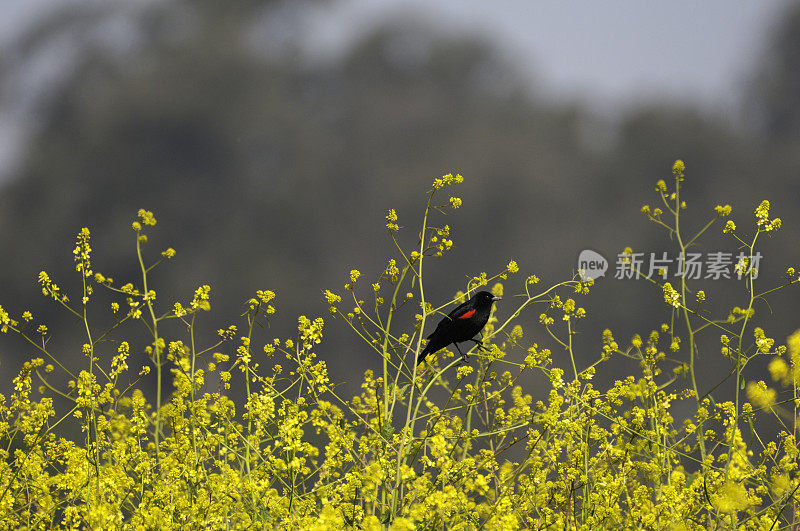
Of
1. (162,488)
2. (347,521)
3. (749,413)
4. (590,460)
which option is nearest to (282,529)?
(347,521)

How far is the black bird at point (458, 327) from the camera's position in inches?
160

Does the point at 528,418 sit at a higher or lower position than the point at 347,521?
higher

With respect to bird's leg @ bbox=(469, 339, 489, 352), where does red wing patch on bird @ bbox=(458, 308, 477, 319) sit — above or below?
above

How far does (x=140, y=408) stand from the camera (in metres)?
4.29

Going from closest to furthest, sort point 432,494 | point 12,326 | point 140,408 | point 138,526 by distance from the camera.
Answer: point 432,494
point 138,526
point 12,326
point 140,408

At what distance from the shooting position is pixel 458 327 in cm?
409

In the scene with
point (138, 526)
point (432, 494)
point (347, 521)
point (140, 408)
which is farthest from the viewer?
point (140, 408)

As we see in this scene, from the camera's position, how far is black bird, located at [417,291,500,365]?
13.3ft

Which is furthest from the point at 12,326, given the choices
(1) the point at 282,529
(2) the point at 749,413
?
(2) the point at 749,413

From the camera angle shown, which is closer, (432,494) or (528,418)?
(432,494)

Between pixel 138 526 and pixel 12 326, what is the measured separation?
1.26m

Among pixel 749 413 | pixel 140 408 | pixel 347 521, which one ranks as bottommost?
pixel 347 521

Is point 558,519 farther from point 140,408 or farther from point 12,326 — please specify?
point 12,326

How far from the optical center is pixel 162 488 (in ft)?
12.2
